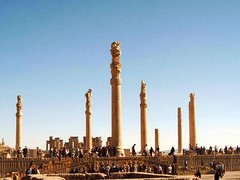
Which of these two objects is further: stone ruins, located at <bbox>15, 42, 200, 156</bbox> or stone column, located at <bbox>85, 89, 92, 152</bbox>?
stone column, located at <bbox>85, 89, 92, 152</bbox>

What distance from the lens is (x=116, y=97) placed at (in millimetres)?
30797

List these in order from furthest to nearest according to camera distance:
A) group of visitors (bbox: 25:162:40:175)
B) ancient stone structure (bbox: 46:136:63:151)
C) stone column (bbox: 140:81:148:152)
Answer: ancient stone structure (bbox: 46:136:63:151) → stone column (bbox: 140:81:148:152) → group of visitors (bbox: 25:162:40:175)

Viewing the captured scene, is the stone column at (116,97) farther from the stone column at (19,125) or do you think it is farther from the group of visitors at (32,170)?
the stone column at (19,125)

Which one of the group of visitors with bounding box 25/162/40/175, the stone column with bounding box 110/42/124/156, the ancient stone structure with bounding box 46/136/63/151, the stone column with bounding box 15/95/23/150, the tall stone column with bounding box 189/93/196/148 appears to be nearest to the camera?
A: the group of visitors with bounding box 25/162/40/175

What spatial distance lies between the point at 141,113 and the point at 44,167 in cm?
1268

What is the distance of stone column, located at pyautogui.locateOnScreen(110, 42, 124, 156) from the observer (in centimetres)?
3038

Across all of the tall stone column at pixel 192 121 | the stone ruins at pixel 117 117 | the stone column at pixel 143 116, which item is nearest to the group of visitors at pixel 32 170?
the stone ruins at pixel 117 117

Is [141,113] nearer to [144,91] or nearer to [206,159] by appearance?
[144,91]

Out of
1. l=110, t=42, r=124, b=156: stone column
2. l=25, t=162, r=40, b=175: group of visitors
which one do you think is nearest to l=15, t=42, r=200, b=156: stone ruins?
l=110, t=42, r=124, b=156: stone column

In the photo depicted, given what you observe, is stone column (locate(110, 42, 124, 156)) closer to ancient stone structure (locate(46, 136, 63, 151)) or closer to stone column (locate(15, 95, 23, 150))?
stone column (locate(15, 95, 23, 150))

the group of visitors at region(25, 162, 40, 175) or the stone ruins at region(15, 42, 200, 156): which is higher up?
the stone ruins at region(15, 42, 200, 156)

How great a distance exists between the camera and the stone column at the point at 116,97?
99.7 feet

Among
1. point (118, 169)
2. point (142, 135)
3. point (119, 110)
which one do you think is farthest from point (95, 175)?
point (142, 135)

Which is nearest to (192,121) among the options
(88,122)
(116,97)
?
(88,122)
